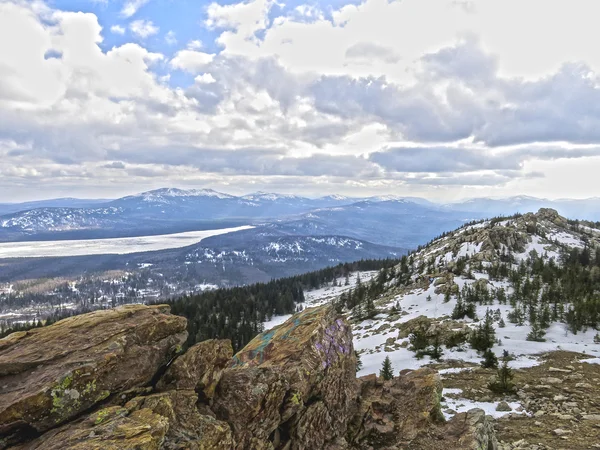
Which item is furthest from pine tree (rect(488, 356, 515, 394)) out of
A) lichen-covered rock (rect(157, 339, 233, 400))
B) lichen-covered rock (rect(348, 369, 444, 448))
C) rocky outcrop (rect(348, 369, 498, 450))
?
lichen-covered rock (rect(157, 339, 233, 400))

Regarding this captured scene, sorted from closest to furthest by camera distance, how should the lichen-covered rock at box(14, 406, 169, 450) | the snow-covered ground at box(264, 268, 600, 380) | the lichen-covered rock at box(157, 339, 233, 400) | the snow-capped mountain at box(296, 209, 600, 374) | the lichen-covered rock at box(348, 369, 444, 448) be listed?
the lichen-covered rock at box(14, 406, 169, 450)
the lichen-covered rock at box(157, 339, 233, 400)
the lichen-covered rock at box(348, 369, 444, 448)
the snow-covered ground at box(264, 268, 600, 380)
the snow-capped mountain at box(296, 209, 600, 374)

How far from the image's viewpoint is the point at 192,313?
118375mm

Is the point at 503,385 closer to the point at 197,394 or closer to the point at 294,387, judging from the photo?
the point at 294,387

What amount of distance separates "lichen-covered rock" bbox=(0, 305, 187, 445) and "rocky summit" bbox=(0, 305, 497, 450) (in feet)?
0.11

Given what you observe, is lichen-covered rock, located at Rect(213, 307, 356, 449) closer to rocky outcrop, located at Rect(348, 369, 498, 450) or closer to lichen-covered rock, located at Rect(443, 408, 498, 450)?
rocky outcrop, located at Rect(348, 369, 498, 450)

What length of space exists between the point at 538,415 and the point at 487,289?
168ft

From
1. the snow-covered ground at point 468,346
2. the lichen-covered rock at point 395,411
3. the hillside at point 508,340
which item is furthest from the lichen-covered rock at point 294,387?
the snow-covered ground at point 468,346

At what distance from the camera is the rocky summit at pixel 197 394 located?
898 centimetres

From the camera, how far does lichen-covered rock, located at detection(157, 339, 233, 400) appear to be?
1201 centimetres

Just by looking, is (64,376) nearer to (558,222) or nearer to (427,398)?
(427,398)

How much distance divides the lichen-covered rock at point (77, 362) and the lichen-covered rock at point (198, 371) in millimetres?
543

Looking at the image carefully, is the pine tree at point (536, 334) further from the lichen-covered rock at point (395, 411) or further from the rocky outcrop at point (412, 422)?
the rocky outcrop at point (412, 422)

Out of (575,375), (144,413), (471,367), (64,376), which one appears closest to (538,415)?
(575,375)

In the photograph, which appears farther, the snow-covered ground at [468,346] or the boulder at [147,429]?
the snow-covered ground at [468,346]
